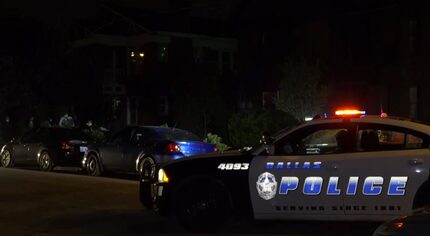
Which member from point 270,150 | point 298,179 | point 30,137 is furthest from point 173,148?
point 298,179

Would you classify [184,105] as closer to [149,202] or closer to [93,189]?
[93,189]

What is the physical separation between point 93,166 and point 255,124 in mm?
5193

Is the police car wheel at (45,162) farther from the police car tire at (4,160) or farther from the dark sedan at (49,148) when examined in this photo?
the police car tire at (4,160)

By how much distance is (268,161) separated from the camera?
27.6 feet

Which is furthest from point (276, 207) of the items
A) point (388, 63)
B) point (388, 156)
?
point (388, 63)

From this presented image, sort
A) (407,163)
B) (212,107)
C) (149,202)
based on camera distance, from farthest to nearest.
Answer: (212,107)
(149,202)
(407,163)

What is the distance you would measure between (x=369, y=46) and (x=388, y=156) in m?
18.1

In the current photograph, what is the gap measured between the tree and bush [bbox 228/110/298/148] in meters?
0.43

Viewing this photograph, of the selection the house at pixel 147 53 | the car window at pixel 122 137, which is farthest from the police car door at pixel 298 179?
the house at pixel 147 53

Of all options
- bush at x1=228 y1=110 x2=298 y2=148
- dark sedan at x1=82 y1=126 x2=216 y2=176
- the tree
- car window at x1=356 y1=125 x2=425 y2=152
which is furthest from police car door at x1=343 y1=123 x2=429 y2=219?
the tree

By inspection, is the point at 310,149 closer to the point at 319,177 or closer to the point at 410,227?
the point at 319,177

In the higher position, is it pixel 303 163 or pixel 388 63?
pixel 388 63

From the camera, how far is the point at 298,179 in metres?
8.30

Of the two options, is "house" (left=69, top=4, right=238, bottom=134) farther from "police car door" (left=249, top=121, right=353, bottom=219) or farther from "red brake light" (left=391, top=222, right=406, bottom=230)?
"red brake light" (left=391, top=222, right=406, bottom=230)
